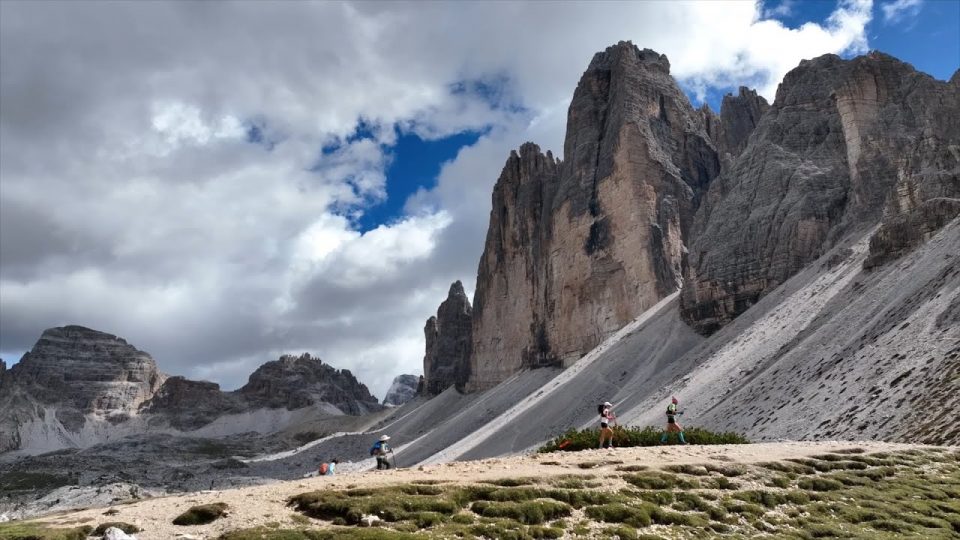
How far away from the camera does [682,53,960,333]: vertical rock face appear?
66.7 meters

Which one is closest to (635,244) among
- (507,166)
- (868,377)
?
(507,166)

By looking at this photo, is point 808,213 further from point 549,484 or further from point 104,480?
A: point 104,480

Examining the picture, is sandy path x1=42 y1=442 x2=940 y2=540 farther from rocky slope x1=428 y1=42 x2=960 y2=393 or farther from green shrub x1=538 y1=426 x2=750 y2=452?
rocky slope x1=428 y1=42 x2=960 y2=393

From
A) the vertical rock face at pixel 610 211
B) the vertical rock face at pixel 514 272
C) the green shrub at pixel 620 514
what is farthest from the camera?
the vertical rock face at pixel 514 272

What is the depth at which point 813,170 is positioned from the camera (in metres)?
75.3

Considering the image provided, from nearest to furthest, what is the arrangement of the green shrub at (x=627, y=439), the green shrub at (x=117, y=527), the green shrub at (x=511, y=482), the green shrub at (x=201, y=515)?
the green shrub at (x=117, y=527)
the green shrub at (x=201, y=515)
the green shrub at (x=511, y=482)
the green shrub at (x=627, y=439)

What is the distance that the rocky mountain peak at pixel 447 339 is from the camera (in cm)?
16500

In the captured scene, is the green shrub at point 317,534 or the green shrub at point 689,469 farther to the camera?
the green shrub at point 689,469

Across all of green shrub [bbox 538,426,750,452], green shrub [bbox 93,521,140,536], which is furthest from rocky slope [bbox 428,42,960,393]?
green shrub [bbox 93,521,140,536]

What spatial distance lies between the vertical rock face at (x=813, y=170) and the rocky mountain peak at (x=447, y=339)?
282 ft

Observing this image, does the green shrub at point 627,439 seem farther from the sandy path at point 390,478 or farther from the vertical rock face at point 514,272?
the vertical rock face at point 514,272

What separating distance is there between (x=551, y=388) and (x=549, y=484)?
6726cm

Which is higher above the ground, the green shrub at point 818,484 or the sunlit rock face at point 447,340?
the sunlit rock face at point 447,340

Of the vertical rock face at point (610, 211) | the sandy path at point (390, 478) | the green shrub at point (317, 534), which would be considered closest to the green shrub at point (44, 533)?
the sandy path at point (390, 478)
